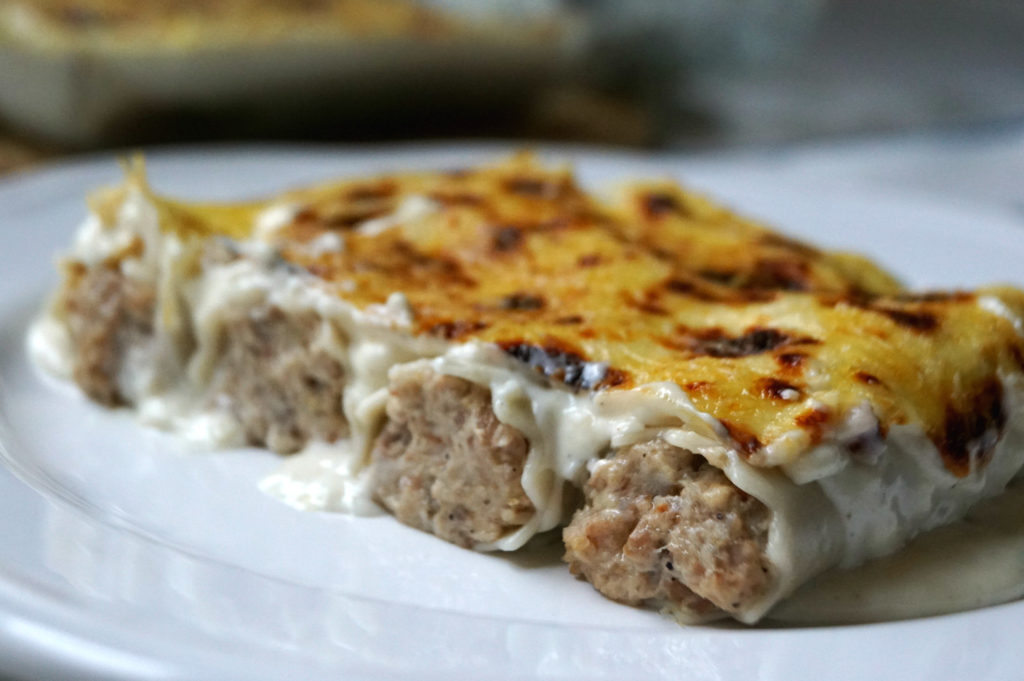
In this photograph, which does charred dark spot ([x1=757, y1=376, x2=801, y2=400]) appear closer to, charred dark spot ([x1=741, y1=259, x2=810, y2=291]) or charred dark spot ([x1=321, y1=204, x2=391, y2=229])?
charred dark spot ([x1=741, y1=259, x2=810, y2=291])

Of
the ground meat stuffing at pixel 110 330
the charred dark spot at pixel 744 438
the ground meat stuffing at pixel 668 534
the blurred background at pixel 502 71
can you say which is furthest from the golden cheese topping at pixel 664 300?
the blurred background at pixel 502 71

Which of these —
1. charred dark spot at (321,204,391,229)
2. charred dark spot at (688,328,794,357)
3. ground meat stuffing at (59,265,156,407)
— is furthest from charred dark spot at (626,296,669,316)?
ground meat stuffing at (59,265,156,407)

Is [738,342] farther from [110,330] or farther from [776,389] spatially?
[110,330]

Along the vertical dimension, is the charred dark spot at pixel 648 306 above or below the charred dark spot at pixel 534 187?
above

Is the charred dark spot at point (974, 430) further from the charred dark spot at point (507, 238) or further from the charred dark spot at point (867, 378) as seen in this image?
the charred dark spot at point (507, 238)

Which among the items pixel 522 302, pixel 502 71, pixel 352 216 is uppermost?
pixel 522 302

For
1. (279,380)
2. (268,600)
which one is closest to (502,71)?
(279,380)

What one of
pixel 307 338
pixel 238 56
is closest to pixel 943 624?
pixel 307 338
